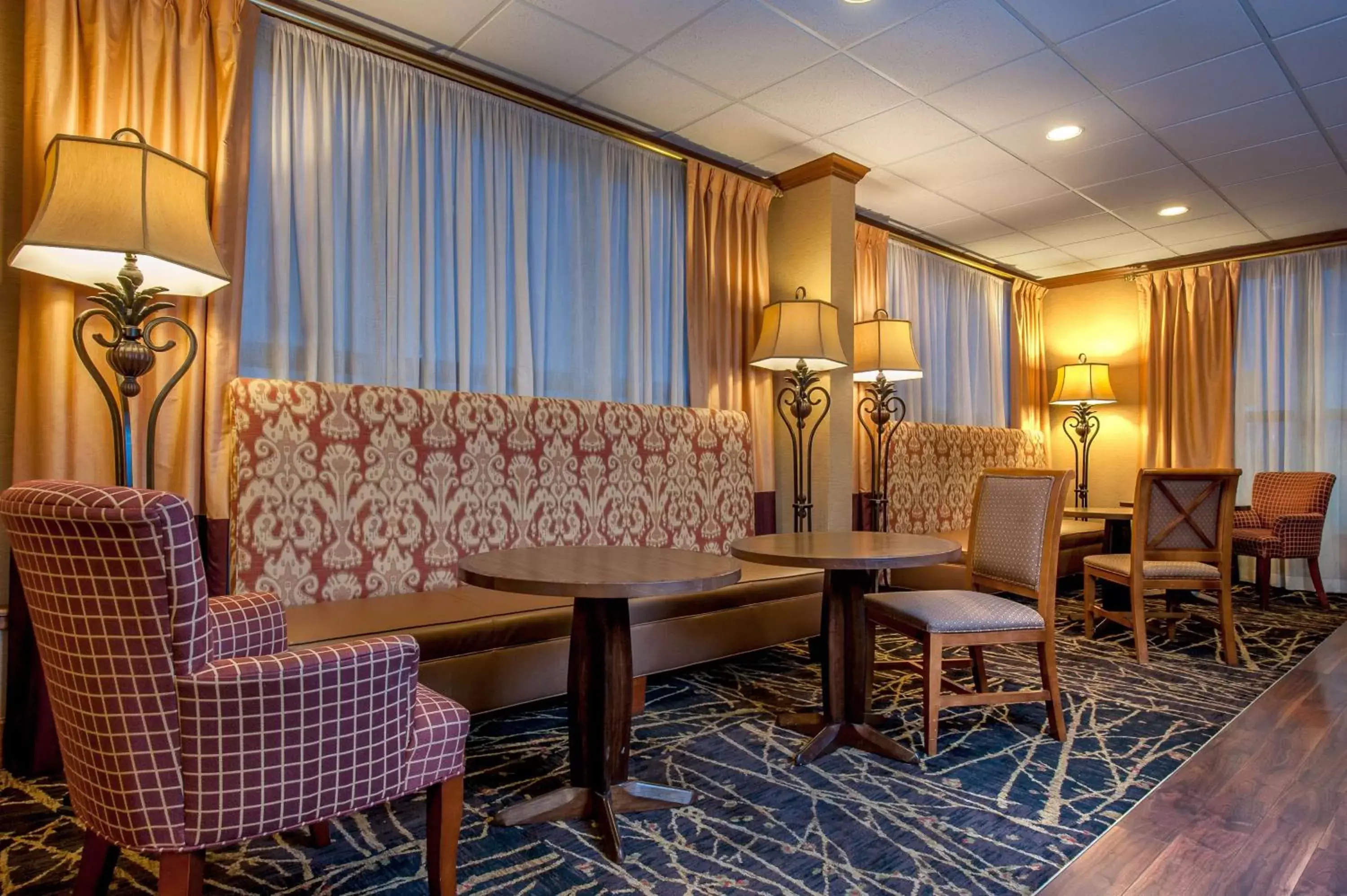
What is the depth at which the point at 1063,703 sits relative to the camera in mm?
2979

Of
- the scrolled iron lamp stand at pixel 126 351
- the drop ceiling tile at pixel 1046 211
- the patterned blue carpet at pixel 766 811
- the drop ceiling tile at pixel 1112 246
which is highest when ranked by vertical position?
Answer: the drop ceiling tile at pixel 1046 211

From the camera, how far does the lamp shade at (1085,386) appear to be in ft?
20.5

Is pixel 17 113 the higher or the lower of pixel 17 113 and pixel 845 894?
the higher

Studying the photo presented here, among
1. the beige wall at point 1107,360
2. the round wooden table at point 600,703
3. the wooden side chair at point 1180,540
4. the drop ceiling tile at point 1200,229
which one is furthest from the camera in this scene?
the beige wall at point 1107,360

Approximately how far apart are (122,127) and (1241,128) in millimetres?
4996

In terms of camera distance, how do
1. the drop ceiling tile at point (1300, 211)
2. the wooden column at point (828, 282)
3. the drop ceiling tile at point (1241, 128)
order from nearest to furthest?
the drop ceiling tile at point (1241, 128)
the wooden column at point (828, 282)
the drop ceiling tile at point (1300, 211)

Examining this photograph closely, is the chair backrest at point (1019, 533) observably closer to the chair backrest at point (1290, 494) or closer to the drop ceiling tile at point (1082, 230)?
the drop ceiling tile at point (1082, 230)

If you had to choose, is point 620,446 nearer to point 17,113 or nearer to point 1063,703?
point 1063,703

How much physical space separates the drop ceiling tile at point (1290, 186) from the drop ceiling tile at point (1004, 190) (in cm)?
114

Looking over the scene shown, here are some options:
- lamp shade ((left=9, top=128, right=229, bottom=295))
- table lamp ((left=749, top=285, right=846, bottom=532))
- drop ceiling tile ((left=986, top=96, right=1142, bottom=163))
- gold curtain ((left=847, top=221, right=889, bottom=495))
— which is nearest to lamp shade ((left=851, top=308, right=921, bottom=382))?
table lamp ((left=749, top=285, right=846, bottom=532))

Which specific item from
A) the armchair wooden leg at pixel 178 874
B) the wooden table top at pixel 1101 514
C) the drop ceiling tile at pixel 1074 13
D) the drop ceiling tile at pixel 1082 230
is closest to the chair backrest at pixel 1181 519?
the wooden table top at pixel 1101 514

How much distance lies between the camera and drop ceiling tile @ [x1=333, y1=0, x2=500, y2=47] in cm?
291

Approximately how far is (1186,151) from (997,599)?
3.19 meters

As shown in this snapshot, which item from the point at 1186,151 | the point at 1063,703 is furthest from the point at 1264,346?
the point at 1063,703
